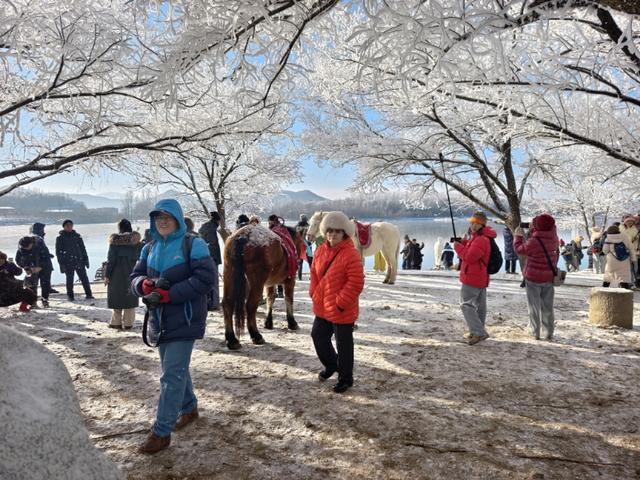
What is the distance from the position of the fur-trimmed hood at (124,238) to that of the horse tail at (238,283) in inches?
90.5

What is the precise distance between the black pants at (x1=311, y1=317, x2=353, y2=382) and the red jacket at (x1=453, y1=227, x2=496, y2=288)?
219 centimetres

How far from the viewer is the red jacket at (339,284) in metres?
3.45

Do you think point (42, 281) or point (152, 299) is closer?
point (152, 299)

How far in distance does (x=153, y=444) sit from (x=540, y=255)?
493 cm

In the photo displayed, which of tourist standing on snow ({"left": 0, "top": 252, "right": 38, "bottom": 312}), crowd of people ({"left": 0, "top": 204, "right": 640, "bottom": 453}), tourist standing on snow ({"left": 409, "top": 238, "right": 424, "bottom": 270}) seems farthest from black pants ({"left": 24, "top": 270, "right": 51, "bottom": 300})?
tourist standing on snow ({"left": 409, "top": 238, "right": 424, "bottom": 270})

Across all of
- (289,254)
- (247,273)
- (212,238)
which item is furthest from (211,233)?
(247,273)

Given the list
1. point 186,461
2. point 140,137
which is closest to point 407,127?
point 140,137

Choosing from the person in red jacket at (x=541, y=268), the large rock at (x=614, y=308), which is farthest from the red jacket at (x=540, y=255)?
the large rock at (x=614, y=308)

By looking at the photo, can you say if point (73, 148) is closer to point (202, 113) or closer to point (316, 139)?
point (202, 113)

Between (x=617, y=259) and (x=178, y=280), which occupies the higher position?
(x=617, y=259)

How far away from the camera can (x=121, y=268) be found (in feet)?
19.6

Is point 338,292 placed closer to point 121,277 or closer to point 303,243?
point 121,277

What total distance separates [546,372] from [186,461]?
3744 millimetres

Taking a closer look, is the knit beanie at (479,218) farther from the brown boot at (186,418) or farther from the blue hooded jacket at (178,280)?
the brown boot at (186,418)
